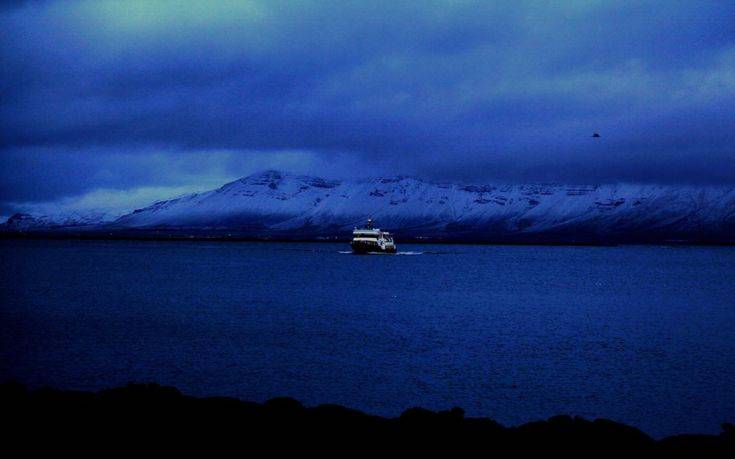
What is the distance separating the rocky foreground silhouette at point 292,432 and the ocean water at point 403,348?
6292 mm

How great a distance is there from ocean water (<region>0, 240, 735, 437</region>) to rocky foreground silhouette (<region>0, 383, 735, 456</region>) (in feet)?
20.6

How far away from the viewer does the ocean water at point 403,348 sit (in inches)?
1041

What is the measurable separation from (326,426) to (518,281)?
7275cm

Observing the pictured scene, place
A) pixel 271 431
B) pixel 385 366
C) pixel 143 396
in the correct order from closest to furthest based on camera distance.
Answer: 1. pixel 271 431
2. pixel 143 396
3. pixel 385 366

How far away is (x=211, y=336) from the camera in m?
39.8

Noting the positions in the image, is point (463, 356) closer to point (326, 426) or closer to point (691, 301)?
point (326, 426)

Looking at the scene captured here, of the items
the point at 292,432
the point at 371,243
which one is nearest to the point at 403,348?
the point at 292,432

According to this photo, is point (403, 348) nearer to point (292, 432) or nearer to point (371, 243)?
→ point (292, 432)

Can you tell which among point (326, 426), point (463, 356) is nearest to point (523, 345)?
point (463, 356)

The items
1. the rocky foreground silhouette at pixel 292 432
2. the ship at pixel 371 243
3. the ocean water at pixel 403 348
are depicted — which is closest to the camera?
the rocky foreground silhouette at pixel 292 432

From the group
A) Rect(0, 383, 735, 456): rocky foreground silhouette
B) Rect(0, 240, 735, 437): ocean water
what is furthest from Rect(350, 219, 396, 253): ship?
Rect(0, 383, 735, 456): rocky foreground silhouette

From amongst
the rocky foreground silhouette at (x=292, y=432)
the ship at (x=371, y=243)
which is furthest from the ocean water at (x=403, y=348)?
Answer: the ship at (x=371, y=243)


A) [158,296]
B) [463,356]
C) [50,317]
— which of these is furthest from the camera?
[158,296]

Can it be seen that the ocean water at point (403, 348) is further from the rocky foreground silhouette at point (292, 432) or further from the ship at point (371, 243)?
the ship at point (371, 243)
